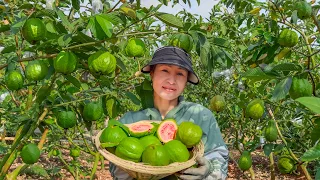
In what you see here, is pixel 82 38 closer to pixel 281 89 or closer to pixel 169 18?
pixel 169 18

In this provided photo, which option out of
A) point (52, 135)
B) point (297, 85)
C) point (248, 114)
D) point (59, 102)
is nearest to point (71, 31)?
point (59, 102)

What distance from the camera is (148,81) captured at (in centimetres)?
180

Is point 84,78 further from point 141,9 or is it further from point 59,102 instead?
point 141,9

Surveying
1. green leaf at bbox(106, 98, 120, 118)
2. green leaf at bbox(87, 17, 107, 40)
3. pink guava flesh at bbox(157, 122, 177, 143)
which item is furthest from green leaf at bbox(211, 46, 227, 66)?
green leaf at bbox(106, 98, 120, 118)

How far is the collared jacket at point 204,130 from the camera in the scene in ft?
5.18

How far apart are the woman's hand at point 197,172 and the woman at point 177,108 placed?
36 millimetres

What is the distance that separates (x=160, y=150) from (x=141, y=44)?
44cm

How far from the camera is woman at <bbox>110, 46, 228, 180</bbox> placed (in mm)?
1601

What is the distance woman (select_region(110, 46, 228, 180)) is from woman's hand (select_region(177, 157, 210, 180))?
4 centimetres

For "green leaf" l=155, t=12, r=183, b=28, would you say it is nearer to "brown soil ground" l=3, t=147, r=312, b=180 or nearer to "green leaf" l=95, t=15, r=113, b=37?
"green leaf" l=95, t=15, r=113, b=37

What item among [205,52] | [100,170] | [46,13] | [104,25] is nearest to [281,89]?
[205,52]

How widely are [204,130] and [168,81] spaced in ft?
0.83

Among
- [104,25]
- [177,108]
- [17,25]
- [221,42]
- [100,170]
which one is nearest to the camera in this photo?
[104,25]

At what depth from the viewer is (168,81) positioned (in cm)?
165
